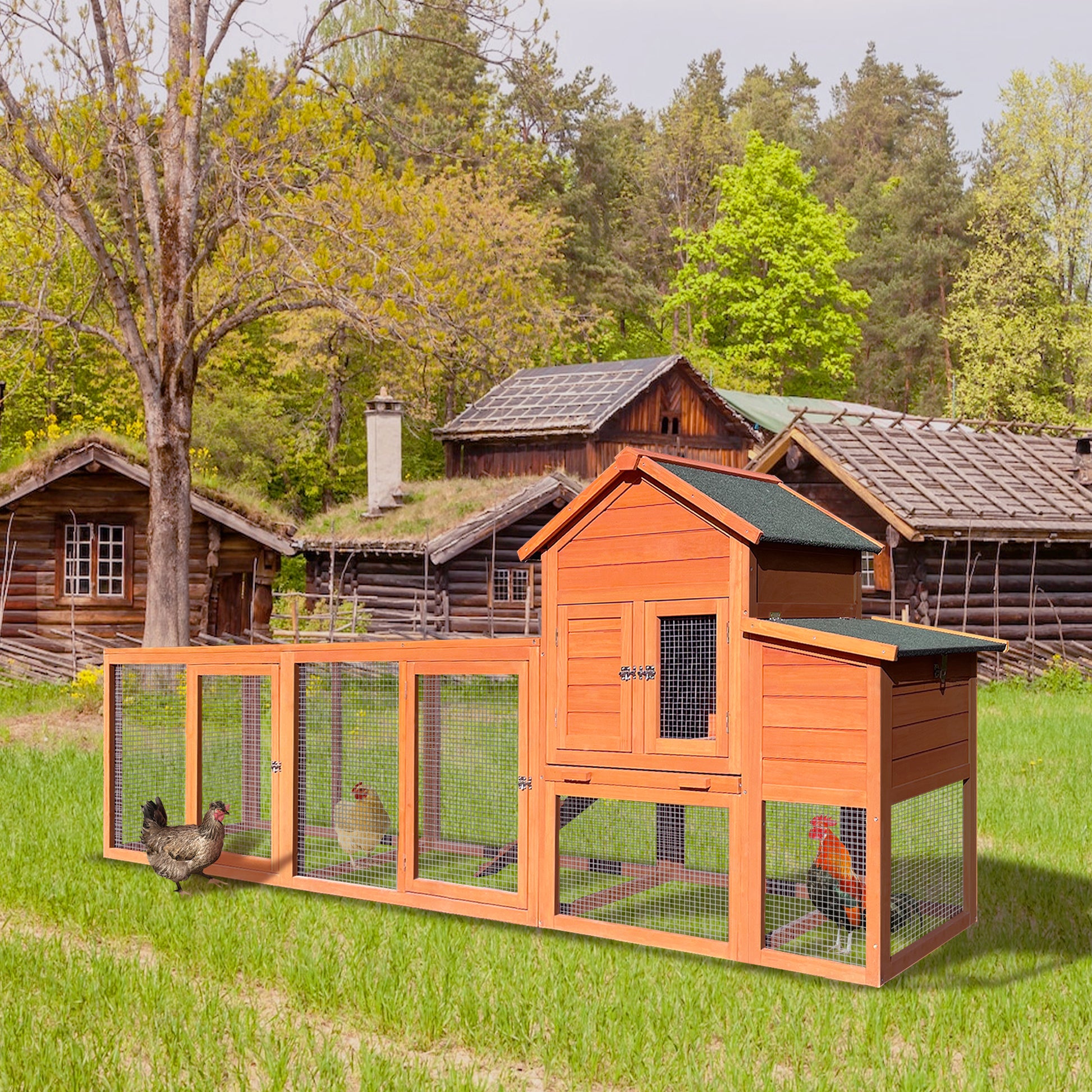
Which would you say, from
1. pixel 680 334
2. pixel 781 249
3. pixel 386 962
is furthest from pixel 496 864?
pixel 680 334

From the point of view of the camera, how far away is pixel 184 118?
21578mm

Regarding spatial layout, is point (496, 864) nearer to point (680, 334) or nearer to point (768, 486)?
point (768, 486)

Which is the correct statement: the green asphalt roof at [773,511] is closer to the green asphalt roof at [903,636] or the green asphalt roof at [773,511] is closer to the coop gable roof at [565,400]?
the green asphalt roof at [903,636]

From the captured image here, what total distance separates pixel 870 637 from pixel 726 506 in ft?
3.85

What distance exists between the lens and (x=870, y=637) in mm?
8133

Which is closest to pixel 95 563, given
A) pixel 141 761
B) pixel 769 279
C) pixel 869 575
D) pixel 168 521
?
pixel 168 521

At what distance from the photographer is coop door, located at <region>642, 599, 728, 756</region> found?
8.54 metres

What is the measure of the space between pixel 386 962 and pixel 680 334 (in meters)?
55.9

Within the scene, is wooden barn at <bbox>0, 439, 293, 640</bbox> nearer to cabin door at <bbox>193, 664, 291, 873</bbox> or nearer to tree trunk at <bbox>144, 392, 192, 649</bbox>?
tree trunk at <bbox>144, 392, 192, 649</bbox>

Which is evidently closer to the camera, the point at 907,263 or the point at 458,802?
the point at 458,802

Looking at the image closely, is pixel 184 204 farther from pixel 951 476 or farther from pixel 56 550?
pixel 951 476

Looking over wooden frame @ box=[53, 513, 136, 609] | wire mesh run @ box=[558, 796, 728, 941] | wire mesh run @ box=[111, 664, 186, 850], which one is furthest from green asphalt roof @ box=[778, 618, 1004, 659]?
wooden frame @ box=[53, 513, 136, 609]

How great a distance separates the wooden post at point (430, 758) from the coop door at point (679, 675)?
2.22 meters

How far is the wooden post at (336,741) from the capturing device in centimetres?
1061
